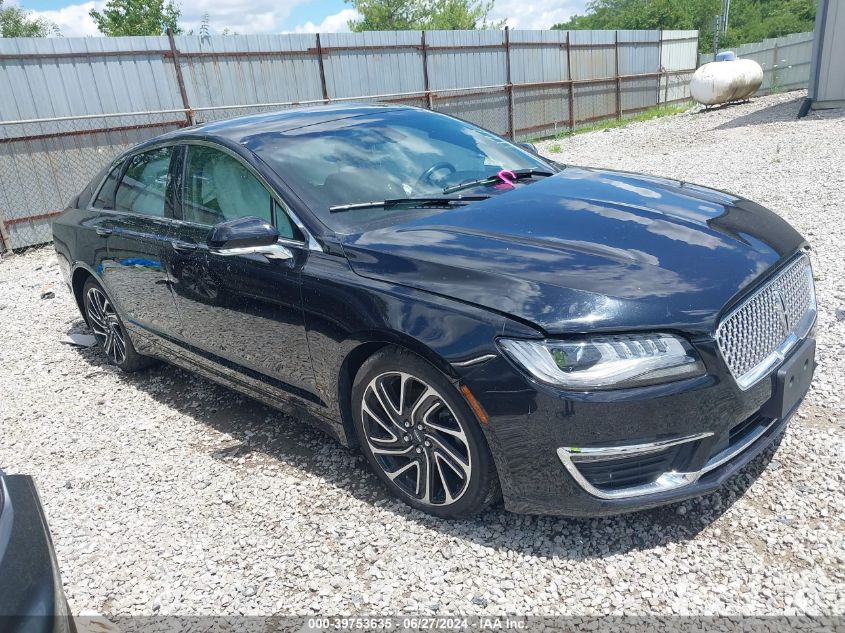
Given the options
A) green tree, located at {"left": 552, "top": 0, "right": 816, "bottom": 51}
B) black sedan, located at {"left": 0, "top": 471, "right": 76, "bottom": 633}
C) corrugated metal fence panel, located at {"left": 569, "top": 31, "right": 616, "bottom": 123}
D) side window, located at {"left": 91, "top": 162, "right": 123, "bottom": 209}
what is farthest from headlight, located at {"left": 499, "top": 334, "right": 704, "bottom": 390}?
green tree, located at {"left": 552, "top": 0, "right": 816, "bottom": 51}

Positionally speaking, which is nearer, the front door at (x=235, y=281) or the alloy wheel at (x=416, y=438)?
the alloy wheel at (x=416, y=438)

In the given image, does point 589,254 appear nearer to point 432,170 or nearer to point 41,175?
point 432,170

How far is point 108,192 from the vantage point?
4562 millimetres

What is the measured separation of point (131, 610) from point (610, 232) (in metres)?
2.43

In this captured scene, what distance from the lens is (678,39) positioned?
23.5 meters

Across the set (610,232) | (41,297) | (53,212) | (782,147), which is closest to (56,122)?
(53,212)

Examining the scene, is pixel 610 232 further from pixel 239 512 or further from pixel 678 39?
pixel 678 39

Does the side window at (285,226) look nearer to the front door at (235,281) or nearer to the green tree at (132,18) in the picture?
the front door at (235,281)

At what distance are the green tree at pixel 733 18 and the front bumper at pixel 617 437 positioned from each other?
39137mm

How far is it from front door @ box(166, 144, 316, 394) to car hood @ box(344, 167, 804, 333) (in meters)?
0.45

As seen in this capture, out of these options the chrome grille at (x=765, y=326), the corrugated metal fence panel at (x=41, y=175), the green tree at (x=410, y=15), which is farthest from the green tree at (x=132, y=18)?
the chrome grille at (x=765, y=326)

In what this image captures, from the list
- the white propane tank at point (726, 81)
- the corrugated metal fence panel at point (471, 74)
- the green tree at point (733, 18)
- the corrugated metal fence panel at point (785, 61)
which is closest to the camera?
the corrugated metal fence panel at point (471, 74)

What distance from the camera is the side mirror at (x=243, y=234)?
111 inches

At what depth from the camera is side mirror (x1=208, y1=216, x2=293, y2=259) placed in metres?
2.83
